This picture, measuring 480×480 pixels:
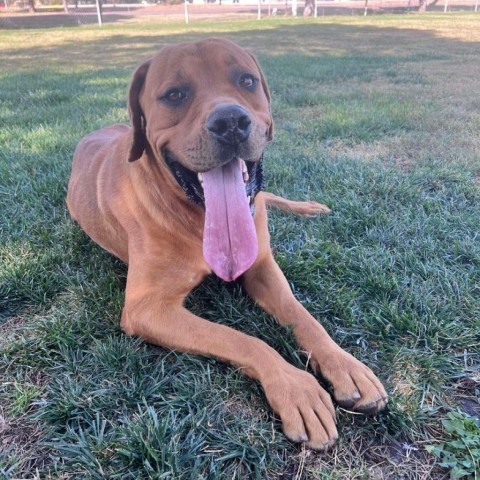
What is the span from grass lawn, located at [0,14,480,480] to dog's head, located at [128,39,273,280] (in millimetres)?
439

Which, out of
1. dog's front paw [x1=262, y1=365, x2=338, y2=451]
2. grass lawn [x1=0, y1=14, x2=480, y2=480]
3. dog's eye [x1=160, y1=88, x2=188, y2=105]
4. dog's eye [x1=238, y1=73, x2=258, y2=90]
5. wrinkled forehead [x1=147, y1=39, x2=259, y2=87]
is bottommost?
grass lawn [x1=0, y1=14, x2=480, y2=480]

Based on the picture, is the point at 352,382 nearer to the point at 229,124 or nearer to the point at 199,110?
the point at 229,124

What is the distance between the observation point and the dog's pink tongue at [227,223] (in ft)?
8.20

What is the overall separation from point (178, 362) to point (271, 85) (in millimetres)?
7373

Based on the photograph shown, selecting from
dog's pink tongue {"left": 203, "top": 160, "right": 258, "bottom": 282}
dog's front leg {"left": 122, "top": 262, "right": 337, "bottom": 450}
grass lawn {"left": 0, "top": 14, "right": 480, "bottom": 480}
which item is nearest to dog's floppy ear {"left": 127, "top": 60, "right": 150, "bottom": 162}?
dog's pink tongue {"left": 203, "top": 160, "right": 258, "bottom": 282}

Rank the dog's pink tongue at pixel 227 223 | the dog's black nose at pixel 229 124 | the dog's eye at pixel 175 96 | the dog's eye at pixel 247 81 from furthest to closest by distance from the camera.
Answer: the dog's eye at pixel 247 81 → the dog's eye at pixel 175 96 → the dog's pink tongue at pixel 227 223 → the dog's black nose at pixel 229 124

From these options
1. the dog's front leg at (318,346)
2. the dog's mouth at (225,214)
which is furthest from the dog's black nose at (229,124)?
the dog's front leg at (318,346)

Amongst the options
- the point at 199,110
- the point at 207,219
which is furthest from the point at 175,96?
the point at 207,219

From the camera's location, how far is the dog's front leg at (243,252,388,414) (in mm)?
2025

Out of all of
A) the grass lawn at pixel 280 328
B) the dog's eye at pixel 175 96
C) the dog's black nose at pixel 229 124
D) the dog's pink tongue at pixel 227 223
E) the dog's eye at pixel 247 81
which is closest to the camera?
the grass lawn at pixel 280 328

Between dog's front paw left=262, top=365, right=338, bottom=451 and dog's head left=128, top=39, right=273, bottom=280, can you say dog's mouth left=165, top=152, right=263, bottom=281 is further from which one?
dog's front paw left=262, top=365, right=338, bottom=451

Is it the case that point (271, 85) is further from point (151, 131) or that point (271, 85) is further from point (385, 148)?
point (151, 131)

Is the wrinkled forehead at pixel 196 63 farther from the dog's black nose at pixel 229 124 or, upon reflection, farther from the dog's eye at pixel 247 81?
the dog's black nose at pixel 229 124

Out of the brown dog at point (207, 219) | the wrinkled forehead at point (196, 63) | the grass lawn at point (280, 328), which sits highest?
the wrinkled forehead at point (196, 63)
